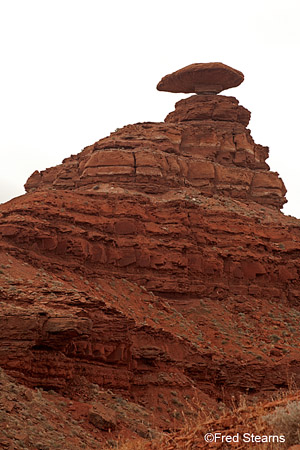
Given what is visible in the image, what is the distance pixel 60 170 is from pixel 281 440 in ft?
141

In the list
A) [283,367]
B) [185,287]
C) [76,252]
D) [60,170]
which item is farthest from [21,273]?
[60,170]

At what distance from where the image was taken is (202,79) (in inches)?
2162

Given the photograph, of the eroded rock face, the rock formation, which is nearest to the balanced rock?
the rock formation

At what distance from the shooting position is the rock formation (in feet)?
78.9

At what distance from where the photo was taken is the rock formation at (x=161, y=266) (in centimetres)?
2406

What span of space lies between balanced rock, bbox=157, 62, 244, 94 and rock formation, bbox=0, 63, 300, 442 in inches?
6.5
